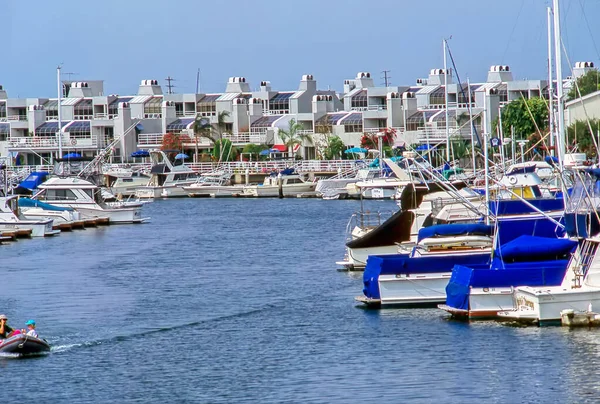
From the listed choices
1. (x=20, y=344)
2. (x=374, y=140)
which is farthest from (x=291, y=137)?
(x=20, y=344)

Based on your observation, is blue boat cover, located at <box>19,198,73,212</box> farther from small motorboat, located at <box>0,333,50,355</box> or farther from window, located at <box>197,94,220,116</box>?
window, located at <box>197,94,220,116</box>

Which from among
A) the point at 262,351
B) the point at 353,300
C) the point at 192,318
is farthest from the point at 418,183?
the point at 262,351

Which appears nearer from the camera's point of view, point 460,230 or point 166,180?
point 460,230

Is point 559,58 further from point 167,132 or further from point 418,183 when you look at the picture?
point 167,132

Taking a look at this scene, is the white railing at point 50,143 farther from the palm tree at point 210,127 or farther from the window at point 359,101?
the window at point 359,101

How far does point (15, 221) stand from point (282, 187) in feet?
188

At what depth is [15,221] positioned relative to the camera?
75125 millimetres

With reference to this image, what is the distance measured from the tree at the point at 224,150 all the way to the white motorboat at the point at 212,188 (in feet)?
53.7

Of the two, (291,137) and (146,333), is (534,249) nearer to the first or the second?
(146,333)

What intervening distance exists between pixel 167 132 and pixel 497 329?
133464 mm

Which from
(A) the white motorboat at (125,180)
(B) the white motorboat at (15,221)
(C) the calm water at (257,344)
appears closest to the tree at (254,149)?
(A) the white motorboat at (125,180)

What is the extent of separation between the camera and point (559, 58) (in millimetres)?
46188

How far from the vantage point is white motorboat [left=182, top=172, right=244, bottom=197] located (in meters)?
134

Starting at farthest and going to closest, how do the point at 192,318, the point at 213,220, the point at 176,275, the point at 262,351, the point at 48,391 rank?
1. the point at 213,220
2. the point at 176,275
3. the point at 192,318
4. the point at 262,351
5. the point at 48,391
